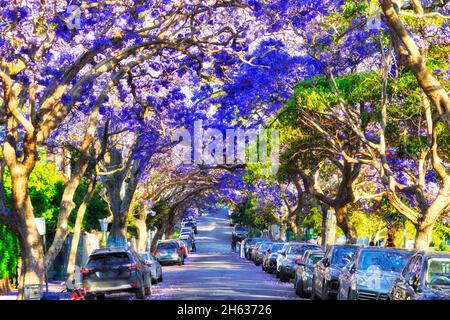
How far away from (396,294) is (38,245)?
9.23m

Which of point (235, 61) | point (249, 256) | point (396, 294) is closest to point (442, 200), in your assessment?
point (235, 61)

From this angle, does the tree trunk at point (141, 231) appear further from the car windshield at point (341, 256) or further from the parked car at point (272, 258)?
the car windshield at point (341, 256)

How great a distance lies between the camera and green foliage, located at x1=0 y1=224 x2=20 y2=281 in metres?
29.5

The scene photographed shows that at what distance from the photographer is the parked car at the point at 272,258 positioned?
131 feet

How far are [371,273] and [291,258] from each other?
51.7 ft

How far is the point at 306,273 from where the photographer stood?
26.0 metres

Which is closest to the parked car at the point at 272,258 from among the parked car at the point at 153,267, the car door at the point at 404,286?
the parked car at the point at 153,267

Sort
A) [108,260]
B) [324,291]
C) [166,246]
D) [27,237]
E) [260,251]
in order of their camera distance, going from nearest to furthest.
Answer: [27,237], [324,291], [108,260], [260,251], [166,246]

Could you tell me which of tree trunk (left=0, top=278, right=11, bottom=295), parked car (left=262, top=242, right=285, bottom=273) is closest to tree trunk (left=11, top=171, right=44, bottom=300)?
tree trunk (left=0, top=278, right=11, bottom=295)

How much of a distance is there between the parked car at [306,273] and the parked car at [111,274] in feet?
15.3

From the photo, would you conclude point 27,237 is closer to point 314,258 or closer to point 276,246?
point 314,258

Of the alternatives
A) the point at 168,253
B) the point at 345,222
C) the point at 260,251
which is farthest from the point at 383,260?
the point at 168,253

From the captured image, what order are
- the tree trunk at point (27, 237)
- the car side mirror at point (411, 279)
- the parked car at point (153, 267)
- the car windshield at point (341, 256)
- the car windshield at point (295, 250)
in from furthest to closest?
the car windshield at point (295, 250)
the parked car at point (153, 267)
the car windshield at point (341, 256)
the tree trunk at point (27, 237)
the car side mirror at point (411, 279)

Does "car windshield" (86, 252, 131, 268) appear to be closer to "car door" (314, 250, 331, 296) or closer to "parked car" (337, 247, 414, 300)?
"car door" (314, 250, 331, 296)
